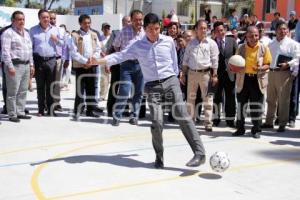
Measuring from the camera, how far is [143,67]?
6.46 meters

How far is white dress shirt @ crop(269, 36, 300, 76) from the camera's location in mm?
8380

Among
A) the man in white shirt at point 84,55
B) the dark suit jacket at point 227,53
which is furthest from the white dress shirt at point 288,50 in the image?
the man in white shirt at point 84,55

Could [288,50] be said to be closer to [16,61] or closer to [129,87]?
[129,87]

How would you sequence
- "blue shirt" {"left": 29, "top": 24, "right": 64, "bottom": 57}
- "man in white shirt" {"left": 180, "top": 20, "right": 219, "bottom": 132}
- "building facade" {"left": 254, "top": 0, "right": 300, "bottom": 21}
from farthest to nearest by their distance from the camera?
"building facade" {"left": 254, "top": 0, "right": 300, "bottom": 21}, "blue shirt" {"left": 29, "top": 24, "right": 64, "bottom": 57}, "man in white shirt" {"left": 180, "top": 20, "right": 219, "bottom": 132}

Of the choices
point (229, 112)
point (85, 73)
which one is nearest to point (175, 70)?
point (229, 112)

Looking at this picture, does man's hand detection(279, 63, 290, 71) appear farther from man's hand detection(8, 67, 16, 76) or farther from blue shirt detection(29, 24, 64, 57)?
man's hand detection(8, 67, 16, 76)

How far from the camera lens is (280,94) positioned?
28.6ft

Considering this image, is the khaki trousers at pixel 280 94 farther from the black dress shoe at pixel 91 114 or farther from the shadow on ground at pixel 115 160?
the black dress shoe at pixel 91 114

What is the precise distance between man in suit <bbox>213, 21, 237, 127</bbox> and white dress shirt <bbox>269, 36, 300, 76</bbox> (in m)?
0.84

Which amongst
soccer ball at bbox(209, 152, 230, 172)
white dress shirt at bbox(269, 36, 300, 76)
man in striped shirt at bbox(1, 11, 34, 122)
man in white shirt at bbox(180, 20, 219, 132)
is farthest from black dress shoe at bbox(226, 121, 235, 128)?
man in striped shirt at bbox(1, 11, 34, 122)

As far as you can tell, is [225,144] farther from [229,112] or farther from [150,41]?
[150,41]

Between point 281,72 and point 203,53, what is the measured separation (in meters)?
1.45

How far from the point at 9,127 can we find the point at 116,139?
2.26m

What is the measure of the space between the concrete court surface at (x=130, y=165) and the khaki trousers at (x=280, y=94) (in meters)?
0.37
